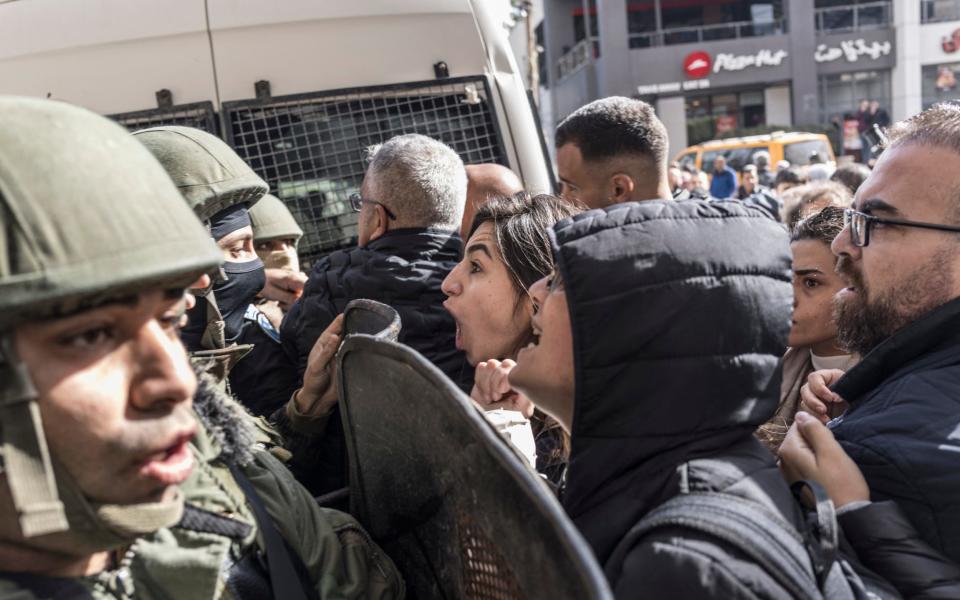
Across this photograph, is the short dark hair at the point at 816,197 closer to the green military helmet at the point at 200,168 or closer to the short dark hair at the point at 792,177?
the green military helmet at the point at 200,168

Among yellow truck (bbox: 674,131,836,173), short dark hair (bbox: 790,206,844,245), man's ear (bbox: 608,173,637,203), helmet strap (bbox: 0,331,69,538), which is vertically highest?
helmet strap (bbox: 0,331,69,538)

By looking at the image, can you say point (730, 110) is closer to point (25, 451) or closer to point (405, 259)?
point (405, 259)

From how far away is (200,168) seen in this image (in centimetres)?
219

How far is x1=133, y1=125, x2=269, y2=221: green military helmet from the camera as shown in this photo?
2.16 metres

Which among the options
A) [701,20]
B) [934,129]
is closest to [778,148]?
[934,129]

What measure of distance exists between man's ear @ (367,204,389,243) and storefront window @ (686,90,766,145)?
1231 inches

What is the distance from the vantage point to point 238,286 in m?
2.46

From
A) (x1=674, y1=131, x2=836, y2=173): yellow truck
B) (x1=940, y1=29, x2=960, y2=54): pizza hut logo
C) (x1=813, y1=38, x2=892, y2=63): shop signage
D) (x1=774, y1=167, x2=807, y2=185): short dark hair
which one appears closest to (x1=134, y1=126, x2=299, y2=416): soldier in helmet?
(x1=774, y1=167, x2=807, y2=185): short dark hair

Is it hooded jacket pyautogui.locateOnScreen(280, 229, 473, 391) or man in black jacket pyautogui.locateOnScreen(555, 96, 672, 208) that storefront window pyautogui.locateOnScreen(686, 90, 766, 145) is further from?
hooded jacket pyautogui.locateOnScreen(280, 229, 473, 391)

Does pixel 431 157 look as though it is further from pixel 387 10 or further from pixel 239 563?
pixel 239 563

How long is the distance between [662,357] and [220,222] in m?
1.47

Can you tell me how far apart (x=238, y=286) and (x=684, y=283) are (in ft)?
4.78

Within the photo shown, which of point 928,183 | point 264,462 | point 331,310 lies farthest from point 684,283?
point 331,310

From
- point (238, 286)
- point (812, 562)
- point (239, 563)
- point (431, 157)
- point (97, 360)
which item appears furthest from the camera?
point (431, 157)
